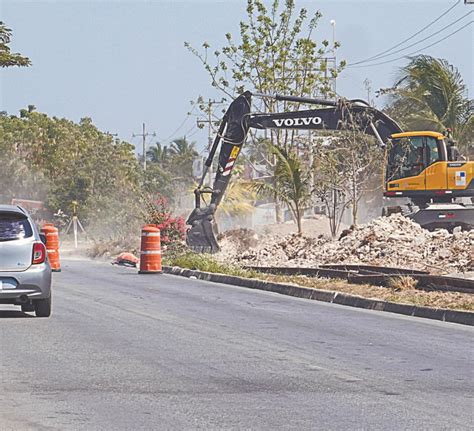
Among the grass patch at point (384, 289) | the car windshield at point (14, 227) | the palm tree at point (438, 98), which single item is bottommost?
the grass patch at point (384, 289)

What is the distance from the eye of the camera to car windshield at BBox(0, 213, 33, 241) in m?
17.1

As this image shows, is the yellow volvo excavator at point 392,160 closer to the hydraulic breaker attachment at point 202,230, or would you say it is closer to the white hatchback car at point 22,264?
the hydraulic breaker attachment at point 202,230

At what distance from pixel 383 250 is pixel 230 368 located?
57.7 ft

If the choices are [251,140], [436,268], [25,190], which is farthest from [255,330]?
[25,190]

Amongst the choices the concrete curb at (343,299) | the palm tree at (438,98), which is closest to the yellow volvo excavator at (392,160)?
the concrete curb at (343,299)

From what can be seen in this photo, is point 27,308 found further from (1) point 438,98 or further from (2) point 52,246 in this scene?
(1) point 438,98

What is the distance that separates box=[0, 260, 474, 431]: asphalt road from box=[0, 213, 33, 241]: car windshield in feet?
4.08

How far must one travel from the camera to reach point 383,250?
29.2m

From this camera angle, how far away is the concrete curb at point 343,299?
1740 centimetres

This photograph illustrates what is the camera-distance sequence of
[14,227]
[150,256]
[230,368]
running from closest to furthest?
[230,368], [14,227], [150,256]

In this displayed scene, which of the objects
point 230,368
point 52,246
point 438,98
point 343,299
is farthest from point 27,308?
point 438,98

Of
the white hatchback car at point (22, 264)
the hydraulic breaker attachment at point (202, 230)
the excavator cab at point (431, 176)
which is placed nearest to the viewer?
the white hatchback car at point (22, 264)

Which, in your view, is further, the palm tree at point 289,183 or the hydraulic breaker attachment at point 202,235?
the palm tree at point 289,183

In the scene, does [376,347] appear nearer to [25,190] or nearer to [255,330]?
[255,330]
